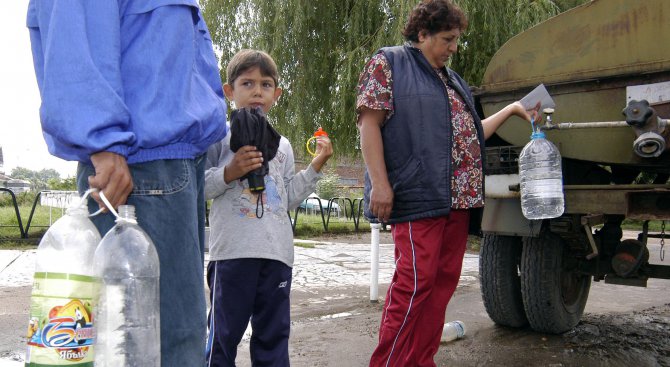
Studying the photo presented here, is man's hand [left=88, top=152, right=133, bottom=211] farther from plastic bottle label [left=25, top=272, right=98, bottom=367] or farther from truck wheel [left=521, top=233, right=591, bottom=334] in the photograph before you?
truck wheel [left=521, top=233, right=591, bottom=334]

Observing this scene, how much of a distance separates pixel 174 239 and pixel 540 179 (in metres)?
2.21

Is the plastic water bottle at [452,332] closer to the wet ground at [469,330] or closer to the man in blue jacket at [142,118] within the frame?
the wet ground at [469,330]

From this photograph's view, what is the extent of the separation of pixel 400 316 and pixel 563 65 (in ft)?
6.08

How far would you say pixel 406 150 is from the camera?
283 cm

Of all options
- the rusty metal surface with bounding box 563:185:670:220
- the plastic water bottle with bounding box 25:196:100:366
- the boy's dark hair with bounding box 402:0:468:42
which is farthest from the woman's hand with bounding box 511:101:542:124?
the plastic water bottle with bounding box 25:196:100:366

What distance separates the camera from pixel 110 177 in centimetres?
161

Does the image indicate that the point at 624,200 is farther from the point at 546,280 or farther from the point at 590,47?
the point at 546,280

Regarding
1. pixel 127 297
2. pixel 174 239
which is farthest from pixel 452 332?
pixel 127 297

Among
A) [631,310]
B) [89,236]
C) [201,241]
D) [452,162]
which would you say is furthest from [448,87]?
[631,310]

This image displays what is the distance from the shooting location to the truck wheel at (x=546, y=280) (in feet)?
13.4

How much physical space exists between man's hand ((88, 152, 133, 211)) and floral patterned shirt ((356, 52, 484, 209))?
4.61ft

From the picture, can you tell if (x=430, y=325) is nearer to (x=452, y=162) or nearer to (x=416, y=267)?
(x=416, y=267)

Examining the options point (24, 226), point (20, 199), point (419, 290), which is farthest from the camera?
point (20, 199)

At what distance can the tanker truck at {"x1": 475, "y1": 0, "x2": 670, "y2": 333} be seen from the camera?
10.3ft
